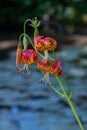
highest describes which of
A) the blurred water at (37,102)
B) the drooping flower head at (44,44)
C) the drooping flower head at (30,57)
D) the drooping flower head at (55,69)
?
the drooping flower head at (44,44)

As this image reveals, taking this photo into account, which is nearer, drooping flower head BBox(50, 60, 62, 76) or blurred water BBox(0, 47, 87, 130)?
Answer: drooping flower head BBox(50, 60, 62, 76)

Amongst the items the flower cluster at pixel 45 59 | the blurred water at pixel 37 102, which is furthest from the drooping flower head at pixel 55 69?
the blurred water at pixel 37 102

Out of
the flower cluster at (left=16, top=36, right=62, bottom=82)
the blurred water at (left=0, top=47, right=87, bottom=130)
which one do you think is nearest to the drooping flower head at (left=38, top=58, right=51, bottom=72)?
the flower cluster at (left=16, top=36, right=62, bottom=82)

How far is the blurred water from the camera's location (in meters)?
3.71

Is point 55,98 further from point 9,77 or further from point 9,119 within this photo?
point 9,77

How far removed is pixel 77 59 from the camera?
6.05 m

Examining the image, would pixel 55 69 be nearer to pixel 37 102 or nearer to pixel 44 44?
pixel 44 44

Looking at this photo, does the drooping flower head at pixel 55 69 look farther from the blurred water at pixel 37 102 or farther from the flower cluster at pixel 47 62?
the blurred water at pixel 37 102

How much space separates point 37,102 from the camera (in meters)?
4.28

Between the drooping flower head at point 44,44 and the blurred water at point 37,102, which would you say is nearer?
the drooping flower head at point 44,44

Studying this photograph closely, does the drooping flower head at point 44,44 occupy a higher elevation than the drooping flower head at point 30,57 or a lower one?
higher

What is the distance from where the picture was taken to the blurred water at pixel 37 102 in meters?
3.71

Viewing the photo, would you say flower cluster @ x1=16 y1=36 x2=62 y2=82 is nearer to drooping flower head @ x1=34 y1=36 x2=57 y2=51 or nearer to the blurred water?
drooping flower head @ x1=34 y1=36 x2=57 y2=51

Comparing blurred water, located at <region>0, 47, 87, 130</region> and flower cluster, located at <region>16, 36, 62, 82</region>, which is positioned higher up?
flower cluster, located at <region>16, 36, 62, 82</region>
